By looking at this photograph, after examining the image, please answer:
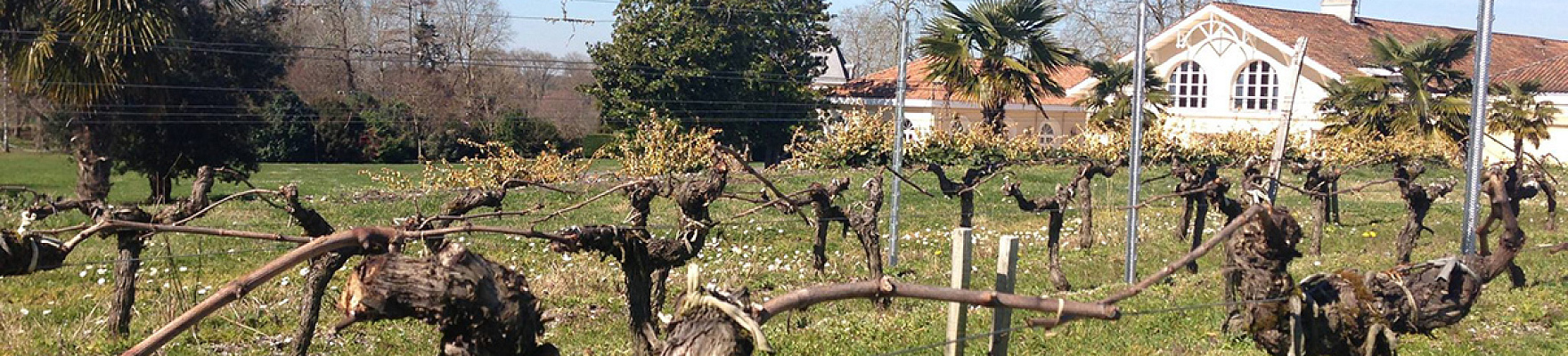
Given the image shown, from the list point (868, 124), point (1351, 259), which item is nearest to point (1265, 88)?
point (868, 124)

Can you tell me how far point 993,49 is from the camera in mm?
24516

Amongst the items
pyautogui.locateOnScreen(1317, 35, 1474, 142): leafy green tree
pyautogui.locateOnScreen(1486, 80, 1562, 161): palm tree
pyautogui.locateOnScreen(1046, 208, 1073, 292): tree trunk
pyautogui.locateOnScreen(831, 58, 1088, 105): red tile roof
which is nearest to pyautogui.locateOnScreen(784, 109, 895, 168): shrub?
pyautogui.locateOnScreen(831, 58, 1088, 105): red tile roof

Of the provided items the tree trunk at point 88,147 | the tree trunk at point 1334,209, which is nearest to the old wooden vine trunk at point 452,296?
the tree trunk at point 1334,209

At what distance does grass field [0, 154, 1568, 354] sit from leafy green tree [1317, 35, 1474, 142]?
8.74 m

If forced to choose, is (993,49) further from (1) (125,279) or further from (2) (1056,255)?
(1) (125,279)

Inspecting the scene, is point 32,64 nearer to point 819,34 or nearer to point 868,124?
point 868,124

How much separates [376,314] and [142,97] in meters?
16.8

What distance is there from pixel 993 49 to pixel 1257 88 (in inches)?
425

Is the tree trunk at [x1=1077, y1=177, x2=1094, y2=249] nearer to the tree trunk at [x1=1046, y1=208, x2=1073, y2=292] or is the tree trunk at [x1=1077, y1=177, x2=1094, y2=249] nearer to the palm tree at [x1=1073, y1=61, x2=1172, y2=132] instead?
the tree trunk at [x1=1046, y1=208, x2=1073, y2=292]

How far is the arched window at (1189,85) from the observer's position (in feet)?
107

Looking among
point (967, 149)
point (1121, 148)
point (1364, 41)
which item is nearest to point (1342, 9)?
point (1364, 41)

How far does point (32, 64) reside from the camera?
52.1ft

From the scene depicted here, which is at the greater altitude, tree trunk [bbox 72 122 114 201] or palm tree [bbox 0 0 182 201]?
palm tree [bbox 0 0 182 201]

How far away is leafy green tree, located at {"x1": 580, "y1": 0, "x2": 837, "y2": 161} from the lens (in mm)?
24859
